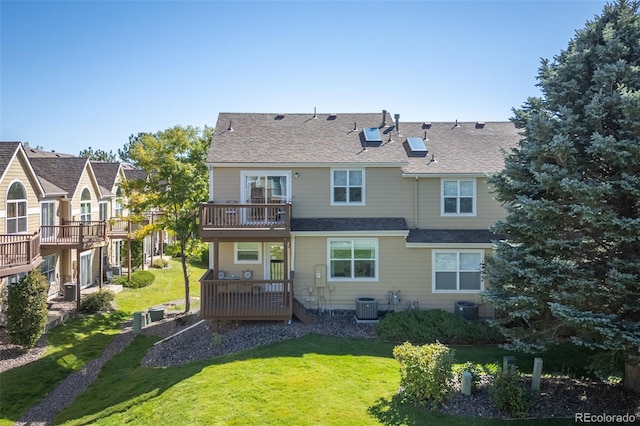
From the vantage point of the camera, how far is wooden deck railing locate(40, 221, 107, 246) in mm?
21344

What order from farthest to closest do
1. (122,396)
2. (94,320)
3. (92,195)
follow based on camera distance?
(92,195) → (94,320) → (122,396)

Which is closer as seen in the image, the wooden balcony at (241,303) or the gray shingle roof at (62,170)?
the wooden balcony at (241,303)

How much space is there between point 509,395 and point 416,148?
491 inches

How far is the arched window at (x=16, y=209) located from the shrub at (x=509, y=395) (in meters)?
21.3

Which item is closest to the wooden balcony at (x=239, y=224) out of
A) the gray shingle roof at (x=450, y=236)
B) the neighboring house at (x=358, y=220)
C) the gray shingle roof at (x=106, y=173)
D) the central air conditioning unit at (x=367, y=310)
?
the neighboring house at (x=358, y=220)

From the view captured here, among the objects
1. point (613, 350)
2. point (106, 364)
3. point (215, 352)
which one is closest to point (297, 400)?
point (215, 352)

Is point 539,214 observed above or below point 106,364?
above

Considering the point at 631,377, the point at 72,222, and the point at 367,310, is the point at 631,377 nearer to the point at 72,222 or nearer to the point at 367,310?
the point at 367,310

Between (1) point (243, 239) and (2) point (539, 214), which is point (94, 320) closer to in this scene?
(1) point (243, 239)

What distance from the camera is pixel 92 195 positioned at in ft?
92.0

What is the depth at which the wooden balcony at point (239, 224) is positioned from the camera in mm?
15164

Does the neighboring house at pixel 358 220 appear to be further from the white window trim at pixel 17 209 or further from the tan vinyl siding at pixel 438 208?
the white window trim at pixel 17 209

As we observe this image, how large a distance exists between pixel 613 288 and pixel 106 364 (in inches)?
643

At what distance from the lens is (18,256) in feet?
54.0
